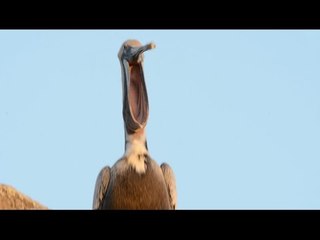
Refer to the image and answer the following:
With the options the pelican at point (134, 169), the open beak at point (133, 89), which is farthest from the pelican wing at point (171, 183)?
the open beak at point (133, 89)

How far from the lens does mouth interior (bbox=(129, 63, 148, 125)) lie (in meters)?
9.76

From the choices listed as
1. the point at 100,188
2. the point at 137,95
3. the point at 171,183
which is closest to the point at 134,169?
the point at 100,188

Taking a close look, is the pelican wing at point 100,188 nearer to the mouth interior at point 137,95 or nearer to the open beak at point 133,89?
the open beak at point 133,89

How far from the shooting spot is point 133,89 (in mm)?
9914

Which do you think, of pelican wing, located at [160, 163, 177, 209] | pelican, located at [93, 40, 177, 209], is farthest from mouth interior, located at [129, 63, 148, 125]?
pelican wing, located at [160, 163, 177, 209]

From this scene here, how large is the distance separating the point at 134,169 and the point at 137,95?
92 cm

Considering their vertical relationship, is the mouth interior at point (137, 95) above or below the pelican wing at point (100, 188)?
above

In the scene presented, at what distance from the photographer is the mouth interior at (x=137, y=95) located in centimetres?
976

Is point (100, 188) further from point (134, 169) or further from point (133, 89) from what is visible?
point (133, 89)

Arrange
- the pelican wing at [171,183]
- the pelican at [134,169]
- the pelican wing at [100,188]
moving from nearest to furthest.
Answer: the pelican at [134,169], the pelican wing at [100,188], the pelican wing at [171,183]

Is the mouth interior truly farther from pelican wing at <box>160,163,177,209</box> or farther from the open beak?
pelican wing at <box>160,163,177,209</box>
